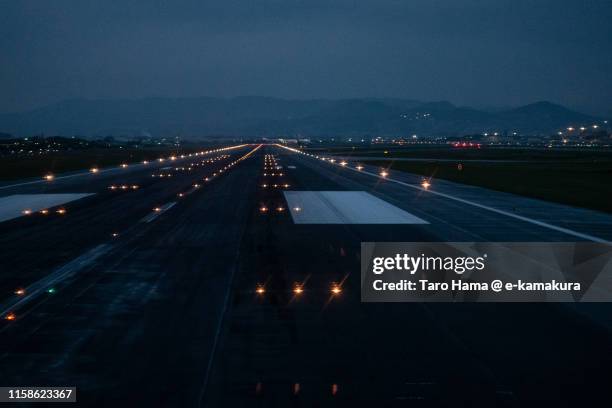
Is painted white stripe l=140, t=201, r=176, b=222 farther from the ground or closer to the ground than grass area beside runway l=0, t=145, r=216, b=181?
farther from the ground

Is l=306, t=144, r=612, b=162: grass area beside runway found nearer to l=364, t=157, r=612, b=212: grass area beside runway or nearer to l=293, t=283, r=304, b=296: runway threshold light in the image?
l=364, t=157, r=612, b=212: grass area beside runway

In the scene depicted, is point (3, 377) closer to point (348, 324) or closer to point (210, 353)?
point (210, 353)

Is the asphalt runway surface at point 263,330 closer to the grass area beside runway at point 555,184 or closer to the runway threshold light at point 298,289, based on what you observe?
the runway threshold light at point 298,289

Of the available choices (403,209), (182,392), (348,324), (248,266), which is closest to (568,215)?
(403,209)

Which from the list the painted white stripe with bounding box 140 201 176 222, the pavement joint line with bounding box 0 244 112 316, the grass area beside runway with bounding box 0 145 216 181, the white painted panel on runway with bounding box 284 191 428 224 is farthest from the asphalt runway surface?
the grass area beside runway with bounding box 0 145 216 181

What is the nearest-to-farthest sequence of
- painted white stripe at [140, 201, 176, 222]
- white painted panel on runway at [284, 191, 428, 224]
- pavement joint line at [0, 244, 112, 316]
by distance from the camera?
pavement joint line at [0, 244, 112, 316], white painted panel on runway at [284, 191, 428, 224], painted white stripe at [140, 201, 176, 222]

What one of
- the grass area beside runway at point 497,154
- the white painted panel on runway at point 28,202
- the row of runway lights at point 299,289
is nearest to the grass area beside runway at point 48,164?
the white painted panel on runway at point 28,202
